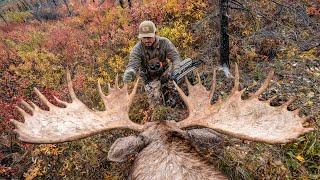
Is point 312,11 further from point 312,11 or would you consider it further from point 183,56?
point 183,56

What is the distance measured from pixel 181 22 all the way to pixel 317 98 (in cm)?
494

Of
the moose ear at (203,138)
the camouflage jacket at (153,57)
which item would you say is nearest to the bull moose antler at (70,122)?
the moose ear at (203,138)

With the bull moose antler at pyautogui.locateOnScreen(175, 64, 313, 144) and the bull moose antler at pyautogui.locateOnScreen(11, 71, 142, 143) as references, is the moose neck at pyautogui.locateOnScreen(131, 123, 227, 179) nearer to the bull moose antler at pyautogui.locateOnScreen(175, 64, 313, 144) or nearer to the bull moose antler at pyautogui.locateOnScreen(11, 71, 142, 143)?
the bull moose antler at pyautogui.locateOnScreen(175, 64, 313, 144)

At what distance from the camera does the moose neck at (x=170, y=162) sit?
123 inches

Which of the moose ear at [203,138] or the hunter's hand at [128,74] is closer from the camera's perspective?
the moose ear at [203,138]

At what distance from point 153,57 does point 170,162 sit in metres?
3.76

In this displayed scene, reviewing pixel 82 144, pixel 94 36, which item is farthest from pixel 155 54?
pixel 94 36

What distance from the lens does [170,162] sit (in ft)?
Result: 10.6

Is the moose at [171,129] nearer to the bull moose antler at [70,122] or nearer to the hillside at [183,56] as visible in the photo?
the bull moose antler at [70,122]

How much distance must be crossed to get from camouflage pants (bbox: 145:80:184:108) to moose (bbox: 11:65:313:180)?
1729 millimetres

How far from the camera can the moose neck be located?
3.13 meters

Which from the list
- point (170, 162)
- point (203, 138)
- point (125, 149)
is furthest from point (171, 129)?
point (170, 162)

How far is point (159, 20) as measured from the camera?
446 inches

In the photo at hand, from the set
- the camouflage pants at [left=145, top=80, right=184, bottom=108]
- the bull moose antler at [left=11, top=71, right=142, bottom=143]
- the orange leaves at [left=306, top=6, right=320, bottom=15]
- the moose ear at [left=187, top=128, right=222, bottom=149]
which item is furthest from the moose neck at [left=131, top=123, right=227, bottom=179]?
the orange leaves at [left=306, top=6, right=320, bottom=15]
